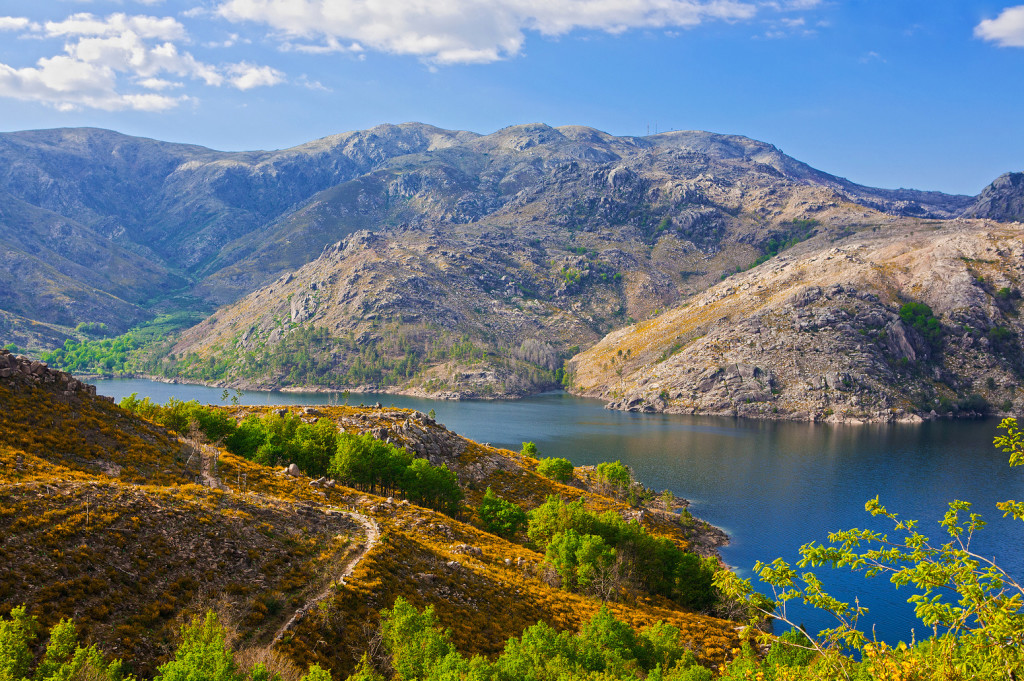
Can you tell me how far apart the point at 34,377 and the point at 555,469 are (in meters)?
83.3

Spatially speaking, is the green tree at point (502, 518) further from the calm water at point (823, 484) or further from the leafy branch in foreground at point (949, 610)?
the leafy branch in foreground at point (949, 610)

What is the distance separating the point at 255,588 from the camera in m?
39.0

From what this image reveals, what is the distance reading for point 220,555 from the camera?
39875mm

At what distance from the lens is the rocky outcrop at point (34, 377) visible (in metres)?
50.8

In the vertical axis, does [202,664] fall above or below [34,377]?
below

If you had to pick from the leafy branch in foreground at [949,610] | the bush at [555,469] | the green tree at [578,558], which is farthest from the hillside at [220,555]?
the bush at [555,469]

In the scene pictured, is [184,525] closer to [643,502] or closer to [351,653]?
A: [351,653]

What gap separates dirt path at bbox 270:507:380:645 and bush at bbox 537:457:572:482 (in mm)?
62005

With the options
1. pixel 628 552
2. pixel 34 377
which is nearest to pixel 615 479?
pixel 628 552

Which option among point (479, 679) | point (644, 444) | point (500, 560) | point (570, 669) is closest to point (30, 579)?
point (479, 679)

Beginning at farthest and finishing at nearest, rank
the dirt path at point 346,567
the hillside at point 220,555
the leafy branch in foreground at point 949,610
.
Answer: the dirt path at point 346,567 → the hillside at point 220,555 → the leafy branch in foreground at point 949,610

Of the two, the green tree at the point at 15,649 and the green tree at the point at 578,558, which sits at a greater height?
the green tree at the point at 15,649

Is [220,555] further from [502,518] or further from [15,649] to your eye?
[502,518]

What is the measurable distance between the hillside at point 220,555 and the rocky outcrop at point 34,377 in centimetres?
15
